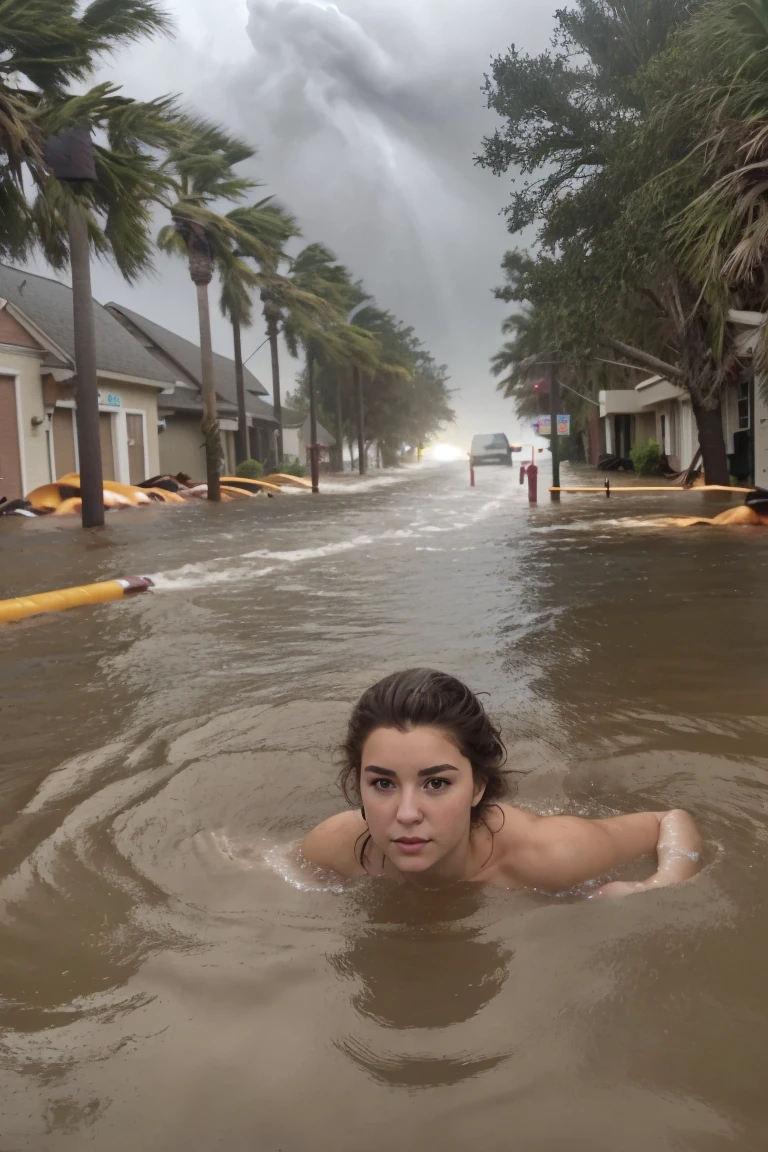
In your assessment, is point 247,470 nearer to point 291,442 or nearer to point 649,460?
point 649,460

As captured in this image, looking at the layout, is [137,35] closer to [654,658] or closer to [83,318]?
[83,318]

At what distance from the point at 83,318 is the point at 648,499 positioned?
12.4 meters

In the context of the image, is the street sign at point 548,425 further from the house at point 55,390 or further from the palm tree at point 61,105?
the palm tree at point 61,105

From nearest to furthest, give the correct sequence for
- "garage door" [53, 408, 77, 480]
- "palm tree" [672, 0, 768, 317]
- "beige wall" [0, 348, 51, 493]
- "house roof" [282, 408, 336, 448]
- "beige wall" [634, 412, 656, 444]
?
"palm tree" [672, 0, 768, 317] → "beige wall" [0, 348, 51, 493] → "garage door" [53, 408, 77, 480] → "beige wall" [634, 412, 656, 444] → "house roof" [282, 408, 336, 448]

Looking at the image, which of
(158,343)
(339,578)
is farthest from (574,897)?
(158,343)

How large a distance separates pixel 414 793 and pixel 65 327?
87.5 feet

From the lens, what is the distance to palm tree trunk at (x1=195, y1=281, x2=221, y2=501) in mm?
25406

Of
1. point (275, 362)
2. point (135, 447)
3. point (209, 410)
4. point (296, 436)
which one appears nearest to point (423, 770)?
point (209, 410)

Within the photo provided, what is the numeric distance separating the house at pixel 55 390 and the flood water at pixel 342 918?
1726 centimetres

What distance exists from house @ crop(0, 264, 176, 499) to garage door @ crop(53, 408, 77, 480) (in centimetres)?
3

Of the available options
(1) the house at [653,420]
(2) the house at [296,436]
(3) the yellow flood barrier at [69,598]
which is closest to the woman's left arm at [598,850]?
(3) the yellow flood barrier at [69,598]

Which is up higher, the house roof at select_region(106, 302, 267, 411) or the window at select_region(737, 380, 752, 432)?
the house roof at select_region(106, 302, 267, 411)

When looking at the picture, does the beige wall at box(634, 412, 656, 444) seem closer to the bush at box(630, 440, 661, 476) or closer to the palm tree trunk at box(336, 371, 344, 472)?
the bush at box(630, 440, 661, 476)

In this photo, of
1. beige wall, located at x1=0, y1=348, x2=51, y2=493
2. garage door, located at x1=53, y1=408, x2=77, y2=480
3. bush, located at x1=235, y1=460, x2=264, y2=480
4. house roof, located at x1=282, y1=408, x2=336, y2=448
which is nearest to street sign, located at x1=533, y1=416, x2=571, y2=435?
house roof, located at x1=282, y1=408, x2=336, y2=448
